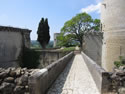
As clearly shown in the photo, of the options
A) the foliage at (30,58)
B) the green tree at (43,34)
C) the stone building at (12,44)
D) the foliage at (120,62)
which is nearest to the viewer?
the foliage at (120,62)

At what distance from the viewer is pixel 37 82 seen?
344 centimetres

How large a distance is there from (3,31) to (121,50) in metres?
15.3

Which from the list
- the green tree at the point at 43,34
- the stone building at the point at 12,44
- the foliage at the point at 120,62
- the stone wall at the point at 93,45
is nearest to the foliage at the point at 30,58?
the stone building at the point at 12,44

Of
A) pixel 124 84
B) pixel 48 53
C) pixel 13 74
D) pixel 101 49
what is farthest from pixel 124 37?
pixel 13 74

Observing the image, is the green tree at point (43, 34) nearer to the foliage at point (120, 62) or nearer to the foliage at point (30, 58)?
the foliage at point (30, 58)

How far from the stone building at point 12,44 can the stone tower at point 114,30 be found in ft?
39.8

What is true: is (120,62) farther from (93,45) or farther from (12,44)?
(12,44)

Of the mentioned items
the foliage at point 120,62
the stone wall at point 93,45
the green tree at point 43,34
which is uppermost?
the green tree at point 43,34

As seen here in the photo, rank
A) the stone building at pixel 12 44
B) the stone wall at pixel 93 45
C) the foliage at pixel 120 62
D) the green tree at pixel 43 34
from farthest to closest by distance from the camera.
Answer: the green tree at pixel 43 34
the stone wall at pixel 93 45
the stone building at pixel 12 44
the foliage at pixel 120 62

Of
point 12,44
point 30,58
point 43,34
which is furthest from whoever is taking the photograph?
point 43,34

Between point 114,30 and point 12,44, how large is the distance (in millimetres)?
13980

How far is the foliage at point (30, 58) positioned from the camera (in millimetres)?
20344

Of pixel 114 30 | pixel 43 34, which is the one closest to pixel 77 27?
pixel 43 34

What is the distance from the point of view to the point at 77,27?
30.7 m
